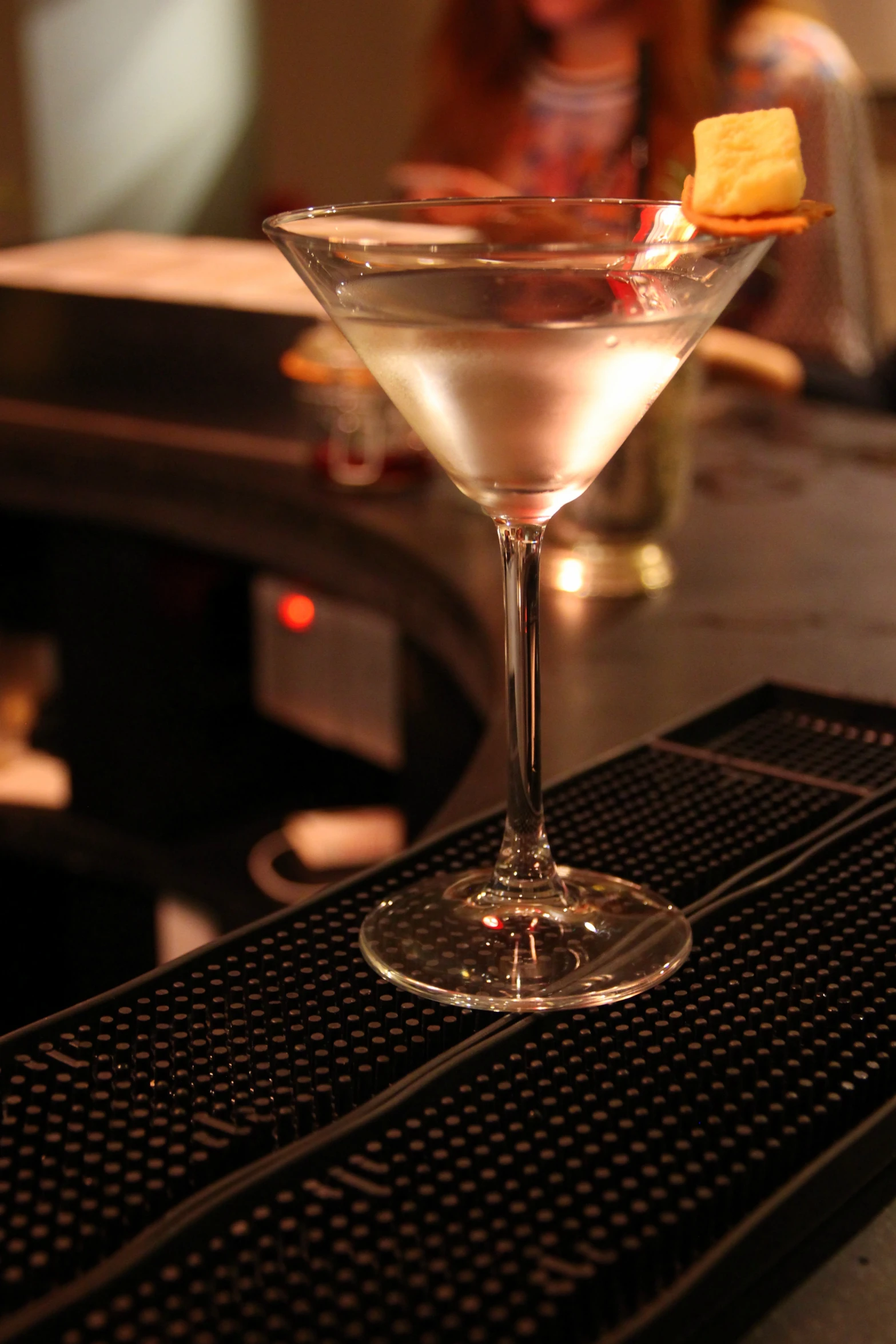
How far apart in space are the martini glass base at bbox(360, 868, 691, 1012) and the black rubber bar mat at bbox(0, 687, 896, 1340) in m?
0.01

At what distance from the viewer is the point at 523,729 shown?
0.66 m

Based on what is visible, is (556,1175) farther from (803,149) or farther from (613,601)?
(803,149)

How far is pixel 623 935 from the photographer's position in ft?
2.10

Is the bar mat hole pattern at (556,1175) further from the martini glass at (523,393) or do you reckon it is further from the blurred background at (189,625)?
the blurred background at (189,625)

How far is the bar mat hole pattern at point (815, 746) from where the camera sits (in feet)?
2.79

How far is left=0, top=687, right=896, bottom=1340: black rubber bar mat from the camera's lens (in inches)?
18.0

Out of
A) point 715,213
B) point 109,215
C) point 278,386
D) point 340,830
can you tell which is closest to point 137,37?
point 109,215

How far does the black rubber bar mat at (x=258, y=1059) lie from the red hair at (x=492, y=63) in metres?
2.26

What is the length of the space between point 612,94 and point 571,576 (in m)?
2.03

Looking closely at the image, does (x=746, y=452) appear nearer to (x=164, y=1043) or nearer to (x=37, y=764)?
(x=37, y=764)

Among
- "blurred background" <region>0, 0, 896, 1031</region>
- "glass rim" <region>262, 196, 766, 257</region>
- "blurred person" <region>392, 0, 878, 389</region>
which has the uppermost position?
"blurred person" <region>392, 0, 878, 389</region>

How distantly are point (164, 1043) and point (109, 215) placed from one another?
421 centimetres

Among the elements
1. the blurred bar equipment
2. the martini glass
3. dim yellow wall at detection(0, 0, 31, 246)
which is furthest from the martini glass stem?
dim yellow wall at detection(0, 0, 31, 246)

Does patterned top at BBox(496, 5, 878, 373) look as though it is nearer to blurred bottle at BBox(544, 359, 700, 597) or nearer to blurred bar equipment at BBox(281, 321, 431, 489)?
blurred bar equipment at BBox(281, 321, 431, 489)
